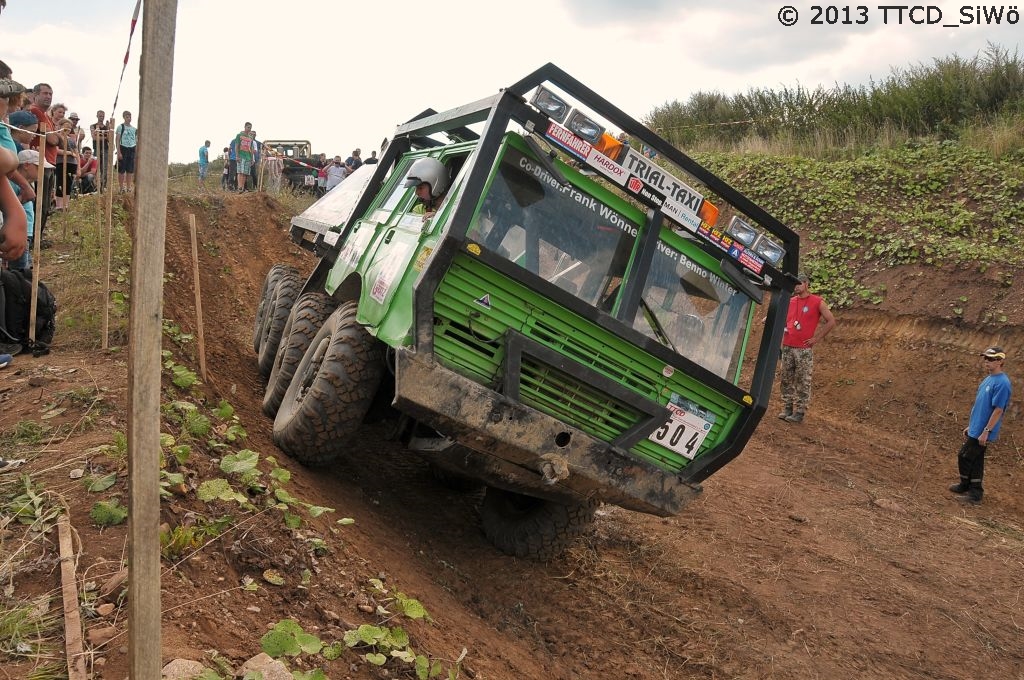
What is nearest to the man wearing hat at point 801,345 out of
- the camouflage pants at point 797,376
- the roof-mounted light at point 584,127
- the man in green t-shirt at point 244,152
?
the camouflage pants at point 797,376

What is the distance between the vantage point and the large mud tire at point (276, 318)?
7.14 meters

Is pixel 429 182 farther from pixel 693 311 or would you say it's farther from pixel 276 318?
pixel 276 318

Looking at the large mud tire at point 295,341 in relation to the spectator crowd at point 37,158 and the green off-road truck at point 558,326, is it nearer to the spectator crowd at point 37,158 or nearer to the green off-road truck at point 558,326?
the green off-road truck at point 558,326

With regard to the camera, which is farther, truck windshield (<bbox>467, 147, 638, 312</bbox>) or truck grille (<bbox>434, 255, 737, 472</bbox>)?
truck windshield (<bbox>467, 147, 638, 312</bbox>)

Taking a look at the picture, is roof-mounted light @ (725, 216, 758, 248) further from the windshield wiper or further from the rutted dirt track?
the rutted dirt track

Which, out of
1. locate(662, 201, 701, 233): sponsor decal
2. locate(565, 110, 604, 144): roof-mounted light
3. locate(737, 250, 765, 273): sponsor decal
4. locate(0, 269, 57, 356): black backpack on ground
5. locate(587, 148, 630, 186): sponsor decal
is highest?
locate(565, 110, 604, 144): roof-mounted light

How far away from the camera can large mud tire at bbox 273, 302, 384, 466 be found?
4.78m

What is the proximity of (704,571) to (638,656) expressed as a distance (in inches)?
54.8

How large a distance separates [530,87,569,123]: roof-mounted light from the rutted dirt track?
2.49m

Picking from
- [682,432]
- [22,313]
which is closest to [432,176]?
[682,432]

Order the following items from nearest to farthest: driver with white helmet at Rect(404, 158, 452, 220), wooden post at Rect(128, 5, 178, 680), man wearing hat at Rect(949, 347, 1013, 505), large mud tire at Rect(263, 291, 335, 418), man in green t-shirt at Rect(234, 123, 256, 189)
A: wooden post at Rect(128, 5, 178, 680), driver with white helmet at Rect(404, 158, 452, 220), large mud tire at Rect(263, 291, 335, 418), man wearing hat at Rect(949, 347, 1013, 505), man in green t-shirt at Rect(234, 123, 256, 189)

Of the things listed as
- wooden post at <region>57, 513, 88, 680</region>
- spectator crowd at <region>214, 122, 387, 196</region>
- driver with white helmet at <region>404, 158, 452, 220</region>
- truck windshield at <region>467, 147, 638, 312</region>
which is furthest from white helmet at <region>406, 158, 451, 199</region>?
spectator crowd at <region>214, 122, 387, 196</region>

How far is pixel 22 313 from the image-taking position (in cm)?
596

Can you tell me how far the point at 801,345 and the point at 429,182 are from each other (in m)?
6.42
